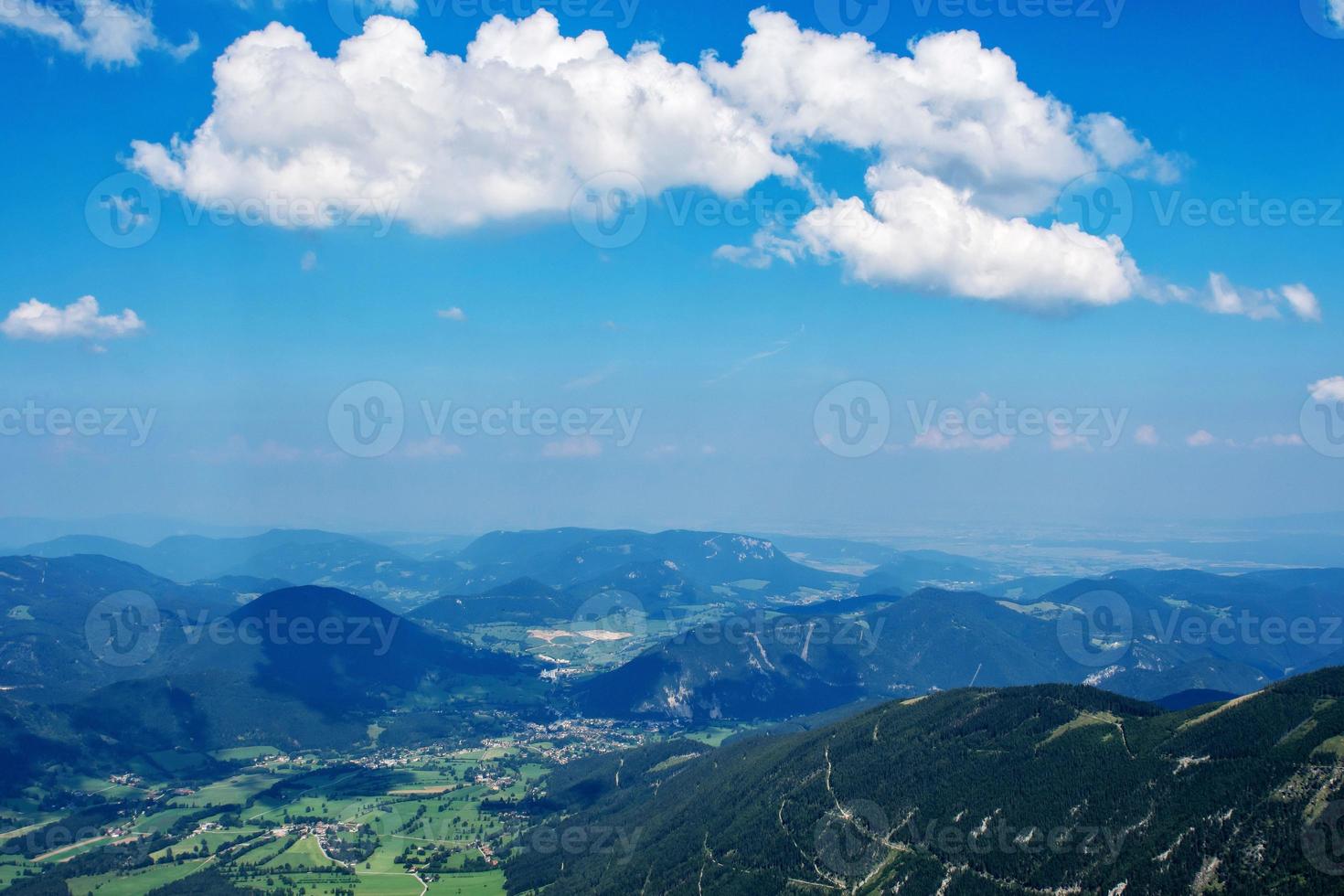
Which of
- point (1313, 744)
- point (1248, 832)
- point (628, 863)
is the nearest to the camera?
point (1248, 832)

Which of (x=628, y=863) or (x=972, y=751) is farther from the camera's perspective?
(x=628, y=863)

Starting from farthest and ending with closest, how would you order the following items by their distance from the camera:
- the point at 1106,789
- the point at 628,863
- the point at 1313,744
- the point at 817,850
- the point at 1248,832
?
the point at 628,863 → the point at 817,850 → the point at 1106,789 → the point at 1313,744 → the point at 1248,832

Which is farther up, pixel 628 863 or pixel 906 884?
pixel 906 884

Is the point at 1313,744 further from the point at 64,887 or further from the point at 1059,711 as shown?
the point at 64,887

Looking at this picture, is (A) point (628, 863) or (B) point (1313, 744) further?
(A) point (628, 863)

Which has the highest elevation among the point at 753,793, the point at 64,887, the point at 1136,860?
the point at 1136,860

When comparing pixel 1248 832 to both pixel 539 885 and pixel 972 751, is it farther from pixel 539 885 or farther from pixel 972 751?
pixel 539 885

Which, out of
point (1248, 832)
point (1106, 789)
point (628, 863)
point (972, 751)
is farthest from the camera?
point (628, 863)

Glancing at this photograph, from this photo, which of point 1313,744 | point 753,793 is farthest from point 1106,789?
point 753,793

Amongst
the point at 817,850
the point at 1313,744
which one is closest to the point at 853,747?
the point at 817,850
